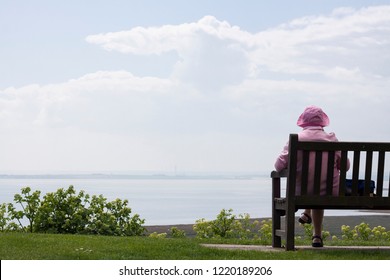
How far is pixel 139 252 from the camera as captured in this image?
314 inches

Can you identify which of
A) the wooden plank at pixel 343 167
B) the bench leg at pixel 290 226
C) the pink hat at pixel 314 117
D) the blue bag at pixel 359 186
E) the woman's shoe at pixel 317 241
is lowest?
the woman's shoe at pixel 317 241

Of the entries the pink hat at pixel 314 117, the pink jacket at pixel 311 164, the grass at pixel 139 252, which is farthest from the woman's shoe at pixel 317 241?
the pink hat at pixel 314 117

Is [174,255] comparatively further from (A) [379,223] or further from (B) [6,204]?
(A) [379,223]

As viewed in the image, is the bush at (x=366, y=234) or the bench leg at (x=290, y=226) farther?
the bush at (x=366, y=234)

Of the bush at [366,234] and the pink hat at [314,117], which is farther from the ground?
the pink hat at [314,117]

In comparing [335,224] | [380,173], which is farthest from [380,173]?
[335,224]

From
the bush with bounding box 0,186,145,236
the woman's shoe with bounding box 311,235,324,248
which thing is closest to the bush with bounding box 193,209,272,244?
the bush with bounding box 0,186,145,236

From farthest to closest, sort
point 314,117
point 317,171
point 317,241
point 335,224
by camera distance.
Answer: point 335,224, point 317,241, point 314,117, point 317,171

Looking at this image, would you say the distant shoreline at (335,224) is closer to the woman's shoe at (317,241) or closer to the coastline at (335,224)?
the coastline at (335,224)

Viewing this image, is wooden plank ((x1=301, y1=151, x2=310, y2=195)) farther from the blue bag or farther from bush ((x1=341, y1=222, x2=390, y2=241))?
bush ((x1=341, y1=222, x2=390, y2=241))

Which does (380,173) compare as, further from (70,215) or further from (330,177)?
(70,215)

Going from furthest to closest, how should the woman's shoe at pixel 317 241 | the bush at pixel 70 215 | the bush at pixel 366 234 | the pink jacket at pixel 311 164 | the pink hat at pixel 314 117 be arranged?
1. the bush at pixel 366 234
2. the bush at pixel 70 215
3. the woman's shoe at pixel 317 241
4. the pink hat at pixel 314 117
5. the pink jacket at pixel 311 164

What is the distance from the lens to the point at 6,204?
12.2 m

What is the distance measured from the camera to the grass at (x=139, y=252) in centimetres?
767
